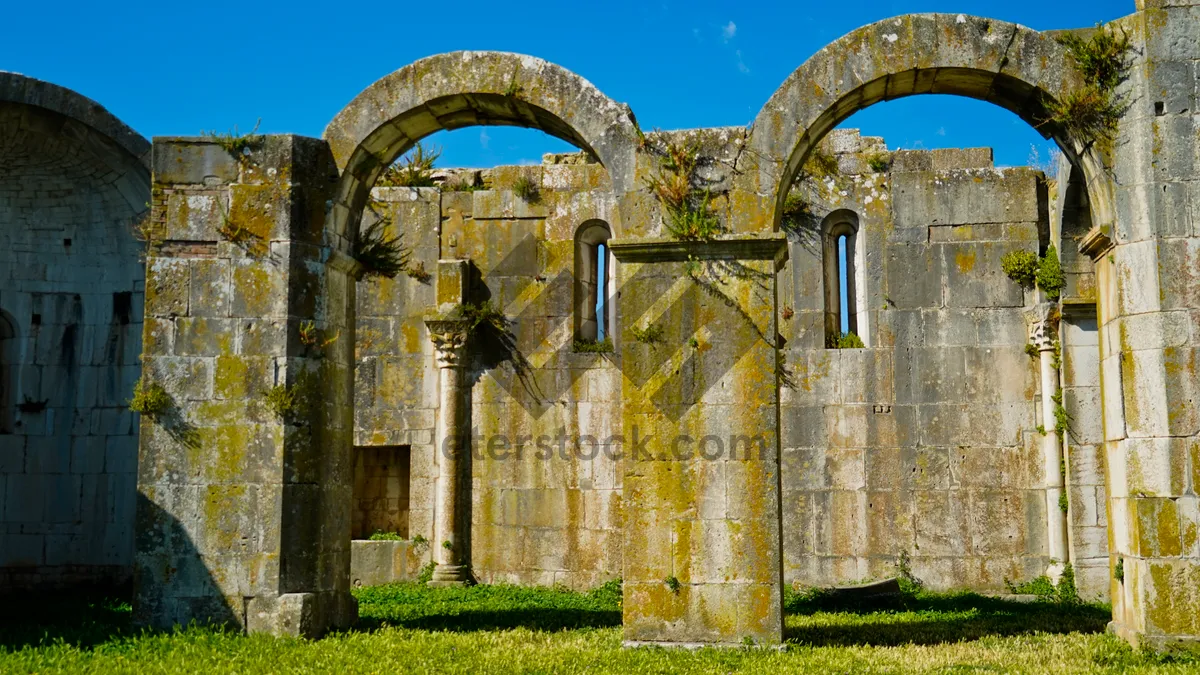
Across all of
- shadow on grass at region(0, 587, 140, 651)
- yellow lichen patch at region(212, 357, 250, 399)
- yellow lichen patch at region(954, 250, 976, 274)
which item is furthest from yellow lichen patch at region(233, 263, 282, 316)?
yellow lichen patch at region(954, 250, 976, 274)

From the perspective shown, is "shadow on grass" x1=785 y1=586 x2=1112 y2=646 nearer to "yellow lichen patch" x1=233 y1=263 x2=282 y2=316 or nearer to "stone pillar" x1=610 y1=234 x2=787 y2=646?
"stone pillar" x1=610 y1=234 x2=787 y2=646

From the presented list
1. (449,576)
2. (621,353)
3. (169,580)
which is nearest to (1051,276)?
(621,353)

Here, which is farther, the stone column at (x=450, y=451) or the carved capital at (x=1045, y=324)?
the stone column at (x=450, y=451)

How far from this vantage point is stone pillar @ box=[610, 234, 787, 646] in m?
8.05

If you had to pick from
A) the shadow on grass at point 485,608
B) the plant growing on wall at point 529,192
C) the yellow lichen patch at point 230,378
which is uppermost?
the plant growing on wall at point 529,192

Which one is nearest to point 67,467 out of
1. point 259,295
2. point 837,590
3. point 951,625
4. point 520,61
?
point 259,295

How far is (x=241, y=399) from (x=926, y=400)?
8298mm

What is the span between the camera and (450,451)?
45.7ft

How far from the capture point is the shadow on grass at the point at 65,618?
8.63 metres

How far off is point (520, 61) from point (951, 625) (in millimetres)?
6378

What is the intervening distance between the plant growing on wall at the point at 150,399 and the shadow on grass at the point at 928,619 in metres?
5.36

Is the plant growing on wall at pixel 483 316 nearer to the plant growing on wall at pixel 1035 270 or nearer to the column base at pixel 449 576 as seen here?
the column base at pixel 449 576

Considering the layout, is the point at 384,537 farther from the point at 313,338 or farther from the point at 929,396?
the point at 929,396

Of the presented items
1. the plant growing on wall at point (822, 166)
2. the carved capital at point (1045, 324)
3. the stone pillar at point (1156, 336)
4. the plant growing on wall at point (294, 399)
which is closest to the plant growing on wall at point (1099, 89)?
the stone pillar at point (1156, 336)
